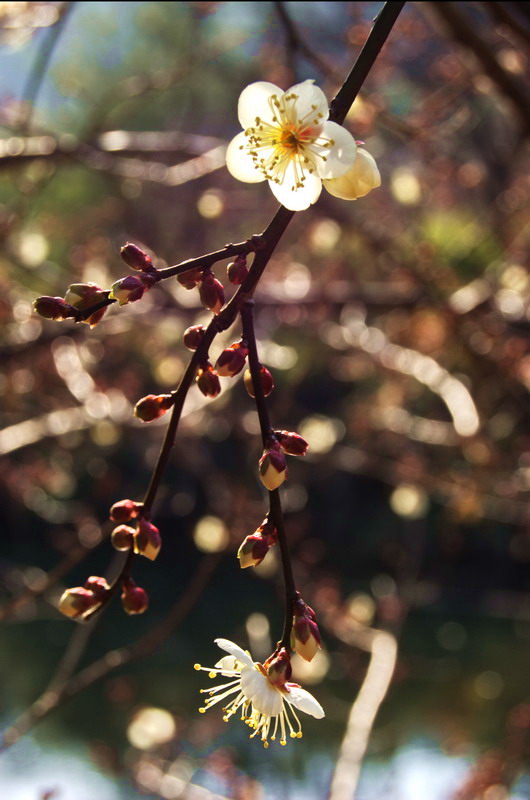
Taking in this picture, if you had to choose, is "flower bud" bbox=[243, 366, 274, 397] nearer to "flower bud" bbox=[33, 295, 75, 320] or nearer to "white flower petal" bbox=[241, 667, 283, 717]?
"flower bud" bbox=[33, 295, 75, 320]

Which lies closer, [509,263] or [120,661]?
[120,661]

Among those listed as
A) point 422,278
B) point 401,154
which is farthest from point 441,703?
point 422,278

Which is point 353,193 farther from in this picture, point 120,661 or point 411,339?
point 411,339

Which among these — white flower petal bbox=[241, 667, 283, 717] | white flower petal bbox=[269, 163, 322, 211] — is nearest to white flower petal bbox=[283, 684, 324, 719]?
white flower petal bbox=[241, 667, 283, 717]

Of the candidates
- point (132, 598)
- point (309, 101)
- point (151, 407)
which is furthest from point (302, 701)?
A: point (309, 101)

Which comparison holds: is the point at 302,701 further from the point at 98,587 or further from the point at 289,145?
the point at 289,145

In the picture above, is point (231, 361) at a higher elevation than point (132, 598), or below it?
higher
